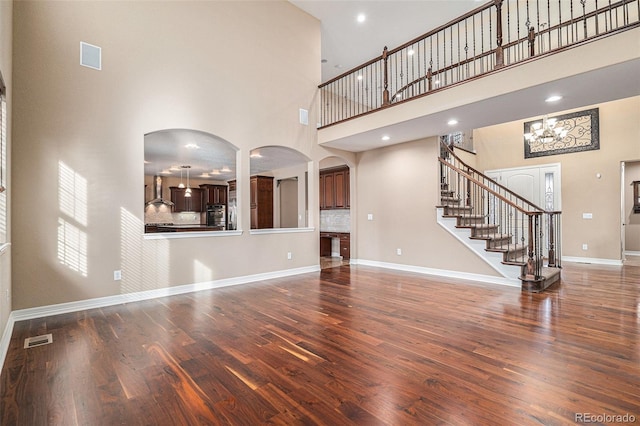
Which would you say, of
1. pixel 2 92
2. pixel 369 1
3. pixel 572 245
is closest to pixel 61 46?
pixel 2 92

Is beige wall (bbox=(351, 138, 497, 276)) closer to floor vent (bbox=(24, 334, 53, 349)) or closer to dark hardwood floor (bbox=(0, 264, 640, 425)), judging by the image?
dark hardwood floor (bbox=(0, 264, 640, 425))

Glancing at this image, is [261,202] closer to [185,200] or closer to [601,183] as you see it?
[185,200]

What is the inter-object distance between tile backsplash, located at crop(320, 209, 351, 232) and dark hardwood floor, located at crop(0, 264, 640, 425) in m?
4.40

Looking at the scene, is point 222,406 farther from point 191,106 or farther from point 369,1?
point 369,1

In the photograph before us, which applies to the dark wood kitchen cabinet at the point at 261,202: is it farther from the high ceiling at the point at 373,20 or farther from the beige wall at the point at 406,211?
the high ceiling at the point at 373,20

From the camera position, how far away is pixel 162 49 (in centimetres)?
450

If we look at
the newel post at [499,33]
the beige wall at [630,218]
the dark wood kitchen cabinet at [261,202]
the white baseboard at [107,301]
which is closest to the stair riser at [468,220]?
the newel post at [499,33]

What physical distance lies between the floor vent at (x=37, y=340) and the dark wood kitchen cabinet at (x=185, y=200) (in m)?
8.94

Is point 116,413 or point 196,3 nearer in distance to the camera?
point 116,413

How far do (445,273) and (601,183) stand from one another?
4.45m

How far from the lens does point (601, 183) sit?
22.5 ft

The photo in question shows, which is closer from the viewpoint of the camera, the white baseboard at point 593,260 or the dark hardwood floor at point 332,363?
the dark hardwood floor at point 332,363

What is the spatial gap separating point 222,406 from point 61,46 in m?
4.53

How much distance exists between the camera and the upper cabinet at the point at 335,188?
806 cm
